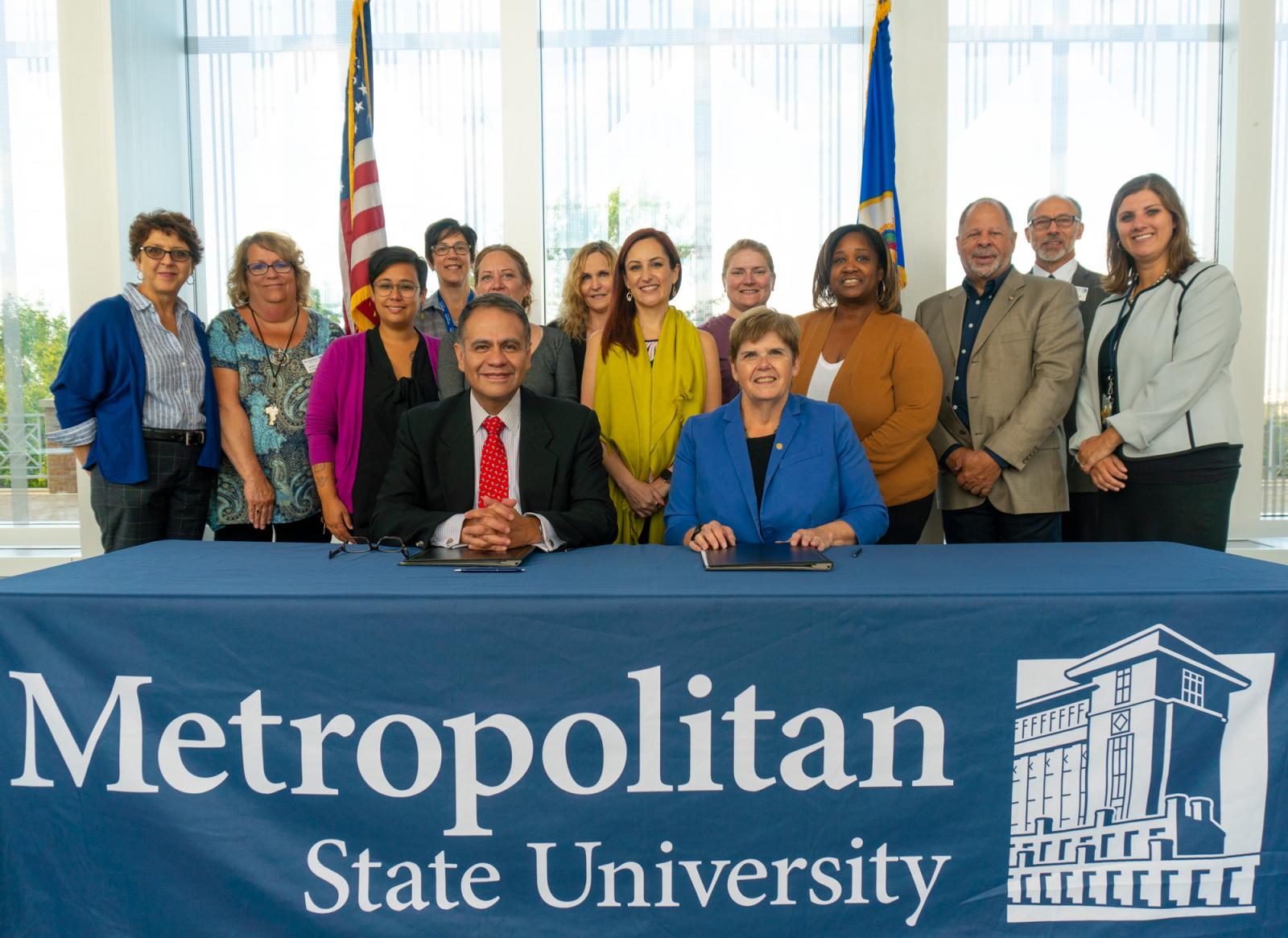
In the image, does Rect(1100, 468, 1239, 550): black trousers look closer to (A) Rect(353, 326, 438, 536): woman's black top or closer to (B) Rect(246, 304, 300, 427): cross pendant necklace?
(A) Rect(353, 326, 438, 536): woman's black top

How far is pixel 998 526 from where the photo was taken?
3027 millimetres

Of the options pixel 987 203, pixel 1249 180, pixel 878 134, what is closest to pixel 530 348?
pixel 987 203

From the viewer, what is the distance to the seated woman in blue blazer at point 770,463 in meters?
2.22

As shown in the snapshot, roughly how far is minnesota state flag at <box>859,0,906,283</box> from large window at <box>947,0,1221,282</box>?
2.54 feet

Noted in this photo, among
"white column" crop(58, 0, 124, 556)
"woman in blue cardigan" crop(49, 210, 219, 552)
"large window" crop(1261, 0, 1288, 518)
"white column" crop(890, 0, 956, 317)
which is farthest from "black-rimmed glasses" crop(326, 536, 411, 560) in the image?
"large window" crop(1261, 0, 1288, 518)

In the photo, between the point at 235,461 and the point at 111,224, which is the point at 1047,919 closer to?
the point at 235,461

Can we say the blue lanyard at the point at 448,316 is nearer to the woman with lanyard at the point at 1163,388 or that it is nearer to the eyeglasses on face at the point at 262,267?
the eyeglasses on face at the point at 262,267

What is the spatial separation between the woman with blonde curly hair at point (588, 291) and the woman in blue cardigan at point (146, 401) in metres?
1.24

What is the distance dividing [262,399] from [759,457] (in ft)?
5.68

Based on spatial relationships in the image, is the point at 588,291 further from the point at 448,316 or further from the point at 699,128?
the point at 699,128

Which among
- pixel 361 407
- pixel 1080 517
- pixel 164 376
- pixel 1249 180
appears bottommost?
pixel 1080 517

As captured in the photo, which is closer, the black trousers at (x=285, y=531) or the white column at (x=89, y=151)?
the black trousers at (x=285, y=531)

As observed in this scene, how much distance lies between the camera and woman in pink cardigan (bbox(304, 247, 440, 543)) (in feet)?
9.22

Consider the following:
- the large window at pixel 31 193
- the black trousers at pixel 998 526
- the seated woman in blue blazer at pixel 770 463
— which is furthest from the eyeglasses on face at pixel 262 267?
the large window at pixel 31 193
